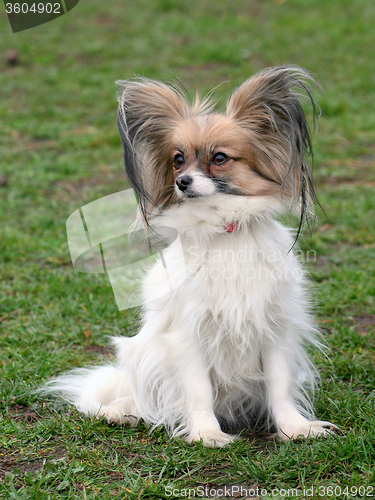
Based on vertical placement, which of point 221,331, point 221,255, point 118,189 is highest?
point 221,255

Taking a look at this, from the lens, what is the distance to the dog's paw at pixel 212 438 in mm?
2688

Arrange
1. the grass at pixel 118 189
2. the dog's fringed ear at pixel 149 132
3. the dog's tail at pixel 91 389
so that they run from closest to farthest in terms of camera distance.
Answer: the grass at pixel 118 189 < the dog's fringed ear at pixel 149 132 < the dog's tail at pixel 91 389

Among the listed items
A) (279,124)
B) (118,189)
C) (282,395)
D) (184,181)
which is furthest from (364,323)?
(118,189)

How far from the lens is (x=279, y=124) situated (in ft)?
8.80

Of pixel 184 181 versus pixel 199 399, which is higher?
pixel 184 181

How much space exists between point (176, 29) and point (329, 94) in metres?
3.39

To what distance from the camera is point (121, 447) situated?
2.78 meters

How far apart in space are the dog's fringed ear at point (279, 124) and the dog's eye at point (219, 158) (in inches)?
5.7

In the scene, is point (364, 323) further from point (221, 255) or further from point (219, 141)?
point (219, 141)

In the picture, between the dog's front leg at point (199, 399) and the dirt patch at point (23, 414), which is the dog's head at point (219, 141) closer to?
the dog's front leg at point (199, 399)

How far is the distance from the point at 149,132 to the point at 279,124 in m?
0.60

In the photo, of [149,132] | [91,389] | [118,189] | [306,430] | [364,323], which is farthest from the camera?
[118,189]

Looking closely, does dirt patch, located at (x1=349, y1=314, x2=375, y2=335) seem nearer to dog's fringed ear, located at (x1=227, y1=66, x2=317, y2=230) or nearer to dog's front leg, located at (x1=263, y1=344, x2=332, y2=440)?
dog's front leg, located at (x1=263, y1=344, x2=332, y2=440)

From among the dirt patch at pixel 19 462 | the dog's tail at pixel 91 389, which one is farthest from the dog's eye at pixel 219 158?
the dirt patch at pixel 19 462
